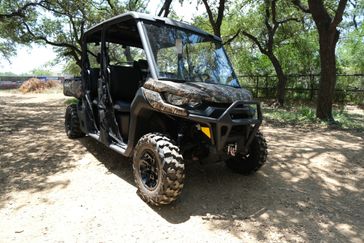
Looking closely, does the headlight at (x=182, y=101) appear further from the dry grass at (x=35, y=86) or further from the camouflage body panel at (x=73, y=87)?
the dry grass at (x=35, y=86)

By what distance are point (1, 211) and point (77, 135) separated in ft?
11.0

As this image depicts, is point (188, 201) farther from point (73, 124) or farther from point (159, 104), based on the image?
point (73, 124)

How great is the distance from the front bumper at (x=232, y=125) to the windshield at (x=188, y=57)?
2.48 feet

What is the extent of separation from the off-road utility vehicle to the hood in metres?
0.01

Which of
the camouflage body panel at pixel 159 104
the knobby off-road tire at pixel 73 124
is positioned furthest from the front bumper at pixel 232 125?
the knobby off-road tire at pixel 73 124

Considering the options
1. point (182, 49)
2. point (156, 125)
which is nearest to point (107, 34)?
point (182, 49)

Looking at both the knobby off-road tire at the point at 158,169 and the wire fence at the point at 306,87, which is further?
the wire fence at the point at 306,87

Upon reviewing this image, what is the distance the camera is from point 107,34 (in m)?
5.31

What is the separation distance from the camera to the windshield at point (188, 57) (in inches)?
162

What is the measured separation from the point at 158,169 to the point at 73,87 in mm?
3811

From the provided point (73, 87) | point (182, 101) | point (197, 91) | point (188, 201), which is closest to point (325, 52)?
point (73, 87)

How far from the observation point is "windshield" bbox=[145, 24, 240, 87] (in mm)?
4117

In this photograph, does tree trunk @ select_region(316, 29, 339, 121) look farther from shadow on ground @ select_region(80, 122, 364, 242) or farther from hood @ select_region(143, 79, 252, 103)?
hood @ select_region(143, 79, 252, 103)

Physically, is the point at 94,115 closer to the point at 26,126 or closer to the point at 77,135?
the point at 77,135
